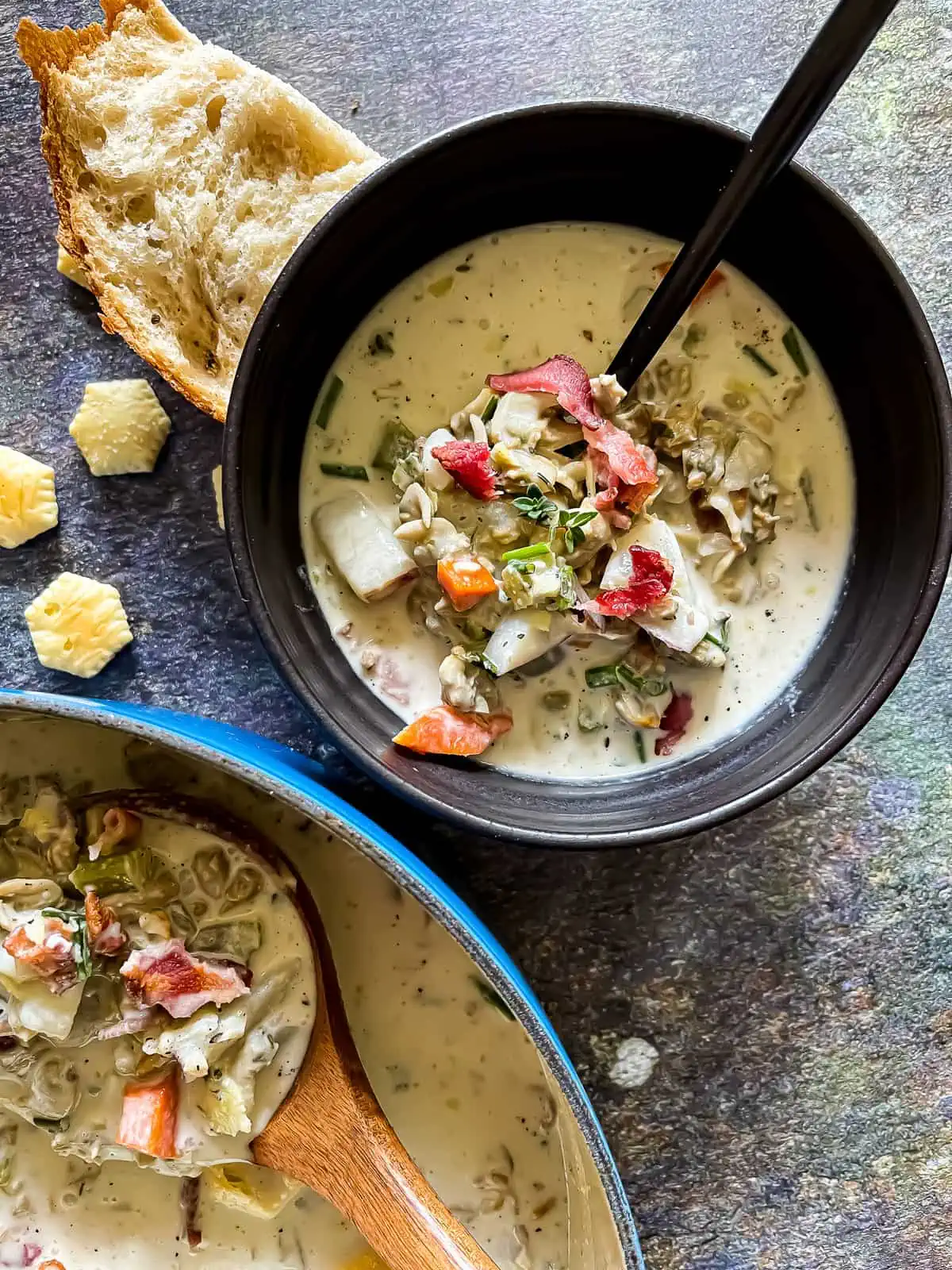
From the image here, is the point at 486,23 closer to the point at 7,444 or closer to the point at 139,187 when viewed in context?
the point at 139,187

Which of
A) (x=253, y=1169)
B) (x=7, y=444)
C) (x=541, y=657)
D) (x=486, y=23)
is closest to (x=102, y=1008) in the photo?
(x=253, y=1169)

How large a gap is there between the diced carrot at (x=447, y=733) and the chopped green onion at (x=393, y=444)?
351 millimetres

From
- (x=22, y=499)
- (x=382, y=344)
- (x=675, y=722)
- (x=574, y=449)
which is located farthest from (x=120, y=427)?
(x=675, y=722)

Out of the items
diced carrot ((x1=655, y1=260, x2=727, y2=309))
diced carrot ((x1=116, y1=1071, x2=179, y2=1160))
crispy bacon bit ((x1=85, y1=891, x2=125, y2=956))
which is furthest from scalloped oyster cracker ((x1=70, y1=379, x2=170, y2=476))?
diced carrot ((x1=116, y1=1071, x2=179, y2=1160))

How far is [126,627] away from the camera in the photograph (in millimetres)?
1744

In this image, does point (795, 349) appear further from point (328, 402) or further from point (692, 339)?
point (328, 402)

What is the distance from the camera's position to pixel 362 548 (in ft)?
5.12

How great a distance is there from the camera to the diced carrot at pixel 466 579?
1.47m

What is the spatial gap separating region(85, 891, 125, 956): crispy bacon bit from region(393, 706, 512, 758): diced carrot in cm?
43

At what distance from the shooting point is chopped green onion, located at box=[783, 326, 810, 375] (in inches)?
62.7

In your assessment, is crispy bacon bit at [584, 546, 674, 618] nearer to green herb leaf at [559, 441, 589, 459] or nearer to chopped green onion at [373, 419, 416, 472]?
green herb leaf at [559, 441, 589, 459]

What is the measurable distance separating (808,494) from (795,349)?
20 cm

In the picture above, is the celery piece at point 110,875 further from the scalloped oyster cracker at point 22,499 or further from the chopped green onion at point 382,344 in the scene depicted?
the chopped green onion at point 382,344

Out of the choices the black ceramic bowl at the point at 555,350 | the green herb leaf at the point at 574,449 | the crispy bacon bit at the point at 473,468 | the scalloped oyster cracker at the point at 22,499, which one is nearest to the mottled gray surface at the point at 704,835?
the scalloped oyster cracker at the point at 22,499
